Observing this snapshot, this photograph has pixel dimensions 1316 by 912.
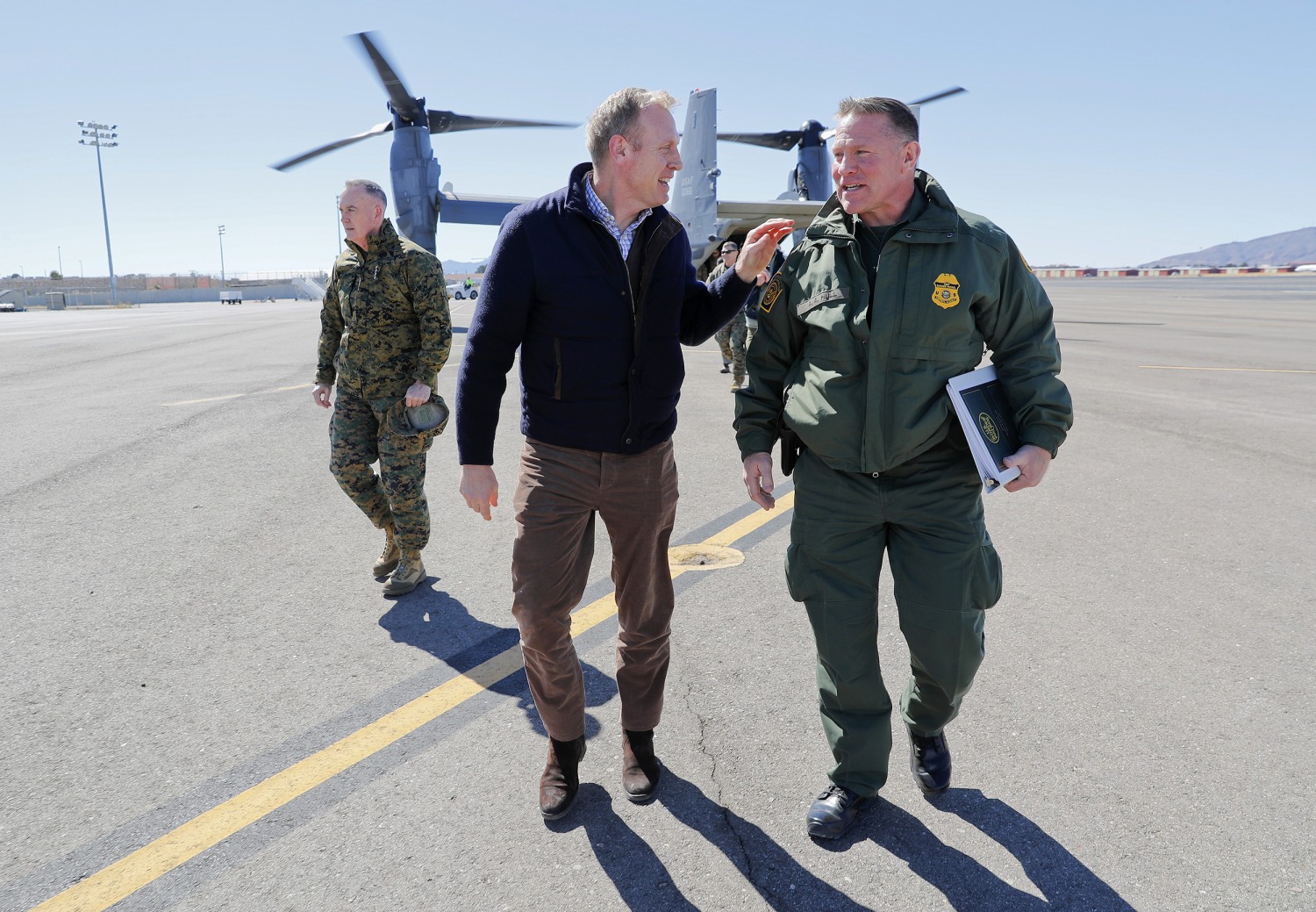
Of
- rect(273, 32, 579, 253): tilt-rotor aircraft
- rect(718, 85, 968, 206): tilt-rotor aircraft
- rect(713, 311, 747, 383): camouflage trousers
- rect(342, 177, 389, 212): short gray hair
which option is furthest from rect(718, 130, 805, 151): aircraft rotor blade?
rect(342, 177, 389, 212): short gray hair

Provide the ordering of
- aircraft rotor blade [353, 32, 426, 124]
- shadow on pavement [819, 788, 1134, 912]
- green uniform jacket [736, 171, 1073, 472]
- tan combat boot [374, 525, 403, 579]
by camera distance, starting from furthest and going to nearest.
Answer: aircraft rotor blade [353, 32, 426, 124], tan combat boot [374, 525, 403, 579], green uniform jacket [736, 171, 1073, 472], shadow on pavement [819, 788, 1134, 912]

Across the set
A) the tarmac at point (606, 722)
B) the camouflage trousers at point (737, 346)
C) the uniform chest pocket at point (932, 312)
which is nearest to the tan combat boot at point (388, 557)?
the tarmac at point (606, 722)

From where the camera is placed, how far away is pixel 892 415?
240 cm

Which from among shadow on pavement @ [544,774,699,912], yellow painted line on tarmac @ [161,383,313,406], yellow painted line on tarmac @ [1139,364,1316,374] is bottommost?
shadow on pavement @ [544,774,699,912]

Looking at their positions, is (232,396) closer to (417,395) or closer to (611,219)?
(417,395)

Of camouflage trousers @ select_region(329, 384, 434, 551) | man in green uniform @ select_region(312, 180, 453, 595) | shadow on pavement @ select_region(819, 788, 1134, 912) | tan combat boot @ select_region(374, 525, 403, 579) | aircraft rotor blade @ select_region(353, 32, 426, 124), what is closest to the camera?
shadow on pavement @ select_region(819, 788, 1134, 912)

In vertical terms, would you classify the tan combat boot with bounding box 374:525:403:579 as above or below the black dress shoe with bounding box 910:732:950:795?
above

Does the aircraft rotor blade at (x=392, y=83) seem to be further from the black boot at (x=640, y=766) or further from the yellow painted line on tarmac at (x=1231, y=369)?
the black boot at (x=640, y=766)

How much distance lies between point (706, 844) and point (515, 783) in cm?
66

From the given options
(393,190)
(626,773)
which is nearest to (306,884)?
(626,773)

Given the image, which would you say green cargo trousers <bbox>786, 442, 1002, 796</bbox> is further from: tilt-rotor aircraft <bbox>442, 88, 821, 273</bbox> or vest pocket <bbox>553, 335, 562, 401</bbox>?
tilt-rotor aircraft <bbox>442, 88, 821, 273</bbox>

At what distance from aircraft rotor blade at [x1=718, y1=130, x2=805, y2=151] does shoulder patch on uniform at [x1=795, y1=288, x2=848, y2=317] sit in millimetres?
26801

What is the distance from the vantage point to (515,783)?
2717 millimetres

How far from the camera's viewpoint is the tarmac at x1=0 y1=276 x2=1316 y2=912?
2287 millimetres
